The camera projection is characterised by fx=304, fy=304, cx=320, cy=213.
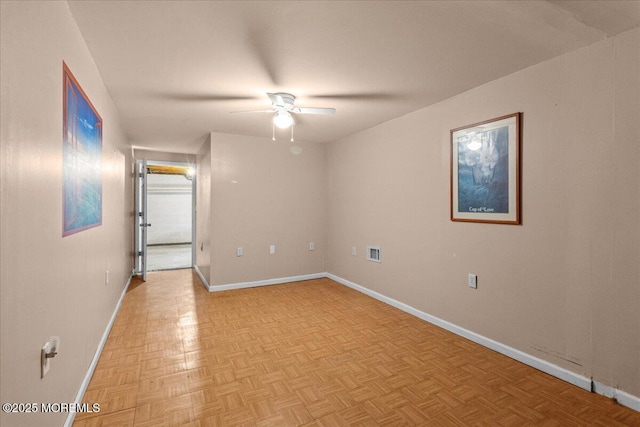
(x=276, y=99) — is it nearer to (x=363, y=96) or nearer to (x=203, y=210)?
(x=363, y=96)

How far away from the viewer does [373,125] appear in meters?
3.92

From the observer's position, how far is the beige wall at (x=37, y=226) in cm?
99

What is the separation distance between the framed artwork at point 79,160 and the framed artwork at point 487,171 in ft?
9.38

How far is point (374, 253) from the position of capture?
3973 millimetres

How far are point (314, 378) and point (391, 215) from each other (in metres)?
2.13

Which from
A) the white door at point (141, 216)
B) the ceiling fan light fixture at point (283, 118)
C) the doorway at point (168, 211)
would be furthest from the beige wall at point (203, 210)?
the doorway at point (168, 211)

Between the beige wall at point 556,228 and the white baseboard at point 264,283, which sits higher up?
the beige wall at point 556,228

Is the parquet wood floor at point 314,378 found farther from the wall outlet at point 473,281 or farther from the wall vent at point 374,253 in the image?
the wall vent at point 374,253

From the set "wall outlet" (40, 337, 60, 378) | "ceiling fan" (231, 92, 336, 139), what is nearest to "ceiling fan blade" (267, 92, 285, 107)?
"ceiling fan" (231, 92, 336, 139)

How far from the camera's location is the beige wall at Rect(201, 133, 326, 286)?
14.2 feet

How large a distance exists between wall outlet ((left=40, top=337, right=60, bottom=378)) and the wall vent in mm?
3158

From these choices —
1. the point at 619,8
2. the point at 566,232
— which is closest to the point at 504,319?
the point at 566,232

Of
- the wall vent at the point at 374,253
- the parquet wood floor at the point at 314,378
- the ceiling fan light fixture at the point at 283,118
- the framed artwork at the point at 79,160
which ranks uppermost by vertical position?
the ceiling fan light fixture at the point at 283,118

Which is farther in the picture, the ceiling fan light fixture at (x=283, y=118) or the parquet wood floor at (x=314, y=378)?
the ceiling fan light fixture at (x=283, y=118)
